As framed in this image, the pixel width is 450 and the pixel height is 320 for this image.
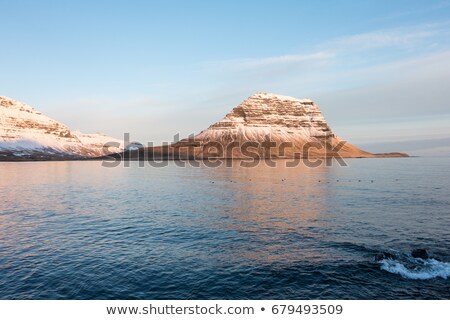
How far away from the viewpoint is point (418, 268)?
26.0m

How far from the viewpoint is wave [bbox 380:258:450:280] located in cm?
2486

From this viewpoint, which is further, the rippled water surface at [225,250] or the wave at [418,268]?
the wave at [418,268]

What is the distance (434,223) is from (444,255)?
1380 centimetres

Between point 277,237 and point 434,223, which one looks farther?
point 434,223

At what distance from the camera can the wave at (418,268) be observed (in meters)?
24.9

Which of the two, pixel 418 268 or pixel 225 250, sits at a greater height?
pixel 418 268

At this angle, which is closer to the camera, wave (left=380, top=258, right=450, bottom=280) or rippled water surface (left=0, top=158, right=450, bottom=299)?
rippled water surface (left=0, top=158, right=450, bottom=299)

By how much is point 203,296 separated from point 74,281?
962cm

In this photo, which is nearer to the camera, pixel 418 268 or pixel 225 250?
pixel 418 268
